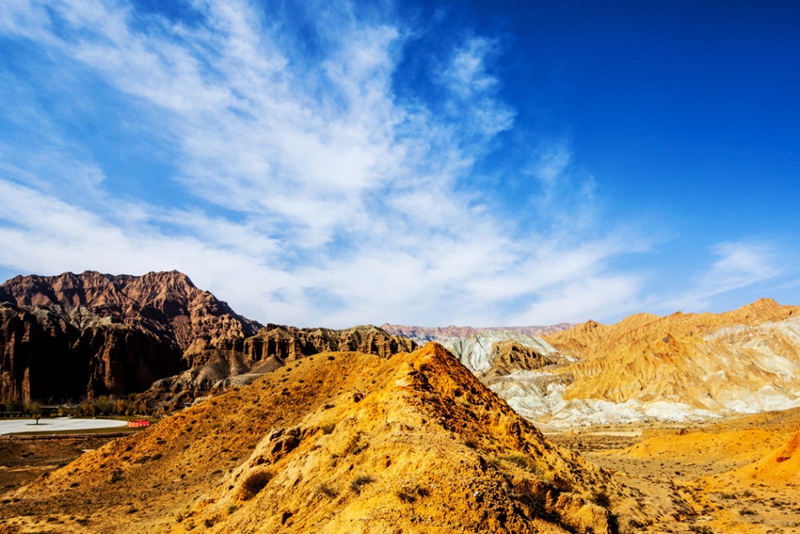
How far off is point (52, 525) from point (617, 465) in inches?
1609

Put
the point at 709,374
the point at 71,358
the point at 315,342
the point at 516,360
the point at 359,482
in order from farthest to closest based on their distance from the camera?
the point at 516,360, the point at 315,342, the point at 71,358, the point at 709,374, the point at 359,482

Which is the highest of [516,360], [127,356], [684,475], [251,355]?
[127,356]

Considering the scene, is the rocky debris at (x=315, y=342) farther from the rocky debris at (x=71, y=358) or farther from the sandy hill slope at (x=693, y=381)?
the sandy hill slope at (x=693, y=381)

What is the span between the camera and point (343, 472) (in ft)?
40.2

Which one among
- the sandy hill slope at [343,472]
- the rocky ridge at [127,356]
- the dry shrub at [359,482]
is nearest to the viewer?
the sandy hill slope at [343,472]

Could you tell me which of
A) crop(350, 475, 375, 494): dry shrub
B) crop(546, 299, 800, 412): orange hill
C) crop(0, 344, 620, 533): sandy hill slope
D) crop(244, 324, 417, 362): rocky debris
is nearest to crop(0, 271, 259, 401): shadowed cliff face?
crop(244, 324, 417, 362): rocky debris

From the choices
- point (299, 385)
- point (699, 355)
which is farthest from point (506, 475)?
point (699, 355)

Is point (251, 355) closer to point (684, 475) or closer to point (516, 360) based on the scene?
point (516, 360)

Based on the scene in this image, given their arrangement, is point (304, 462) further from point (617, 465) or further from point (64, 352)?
point (64, 352)

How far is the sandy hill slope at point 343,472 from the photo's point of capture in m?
10.1

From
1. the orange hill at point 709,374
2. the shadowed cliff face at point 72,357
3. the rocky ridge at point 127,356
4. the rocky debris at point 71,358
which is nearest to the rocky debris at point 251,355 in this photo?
the rocky ridge at point 127,356

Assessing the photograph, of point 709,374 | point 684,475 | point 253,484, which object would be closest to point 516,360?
point 709,374

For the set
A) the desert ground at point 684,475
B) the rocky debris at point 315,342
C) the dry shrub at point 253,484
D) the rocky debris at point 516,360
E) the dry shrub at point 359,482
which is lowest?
the desert ground at point 684,475

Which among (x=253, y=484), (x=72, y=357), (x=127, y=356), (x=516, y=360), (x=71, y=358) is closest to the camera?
(x=253, y=484)
